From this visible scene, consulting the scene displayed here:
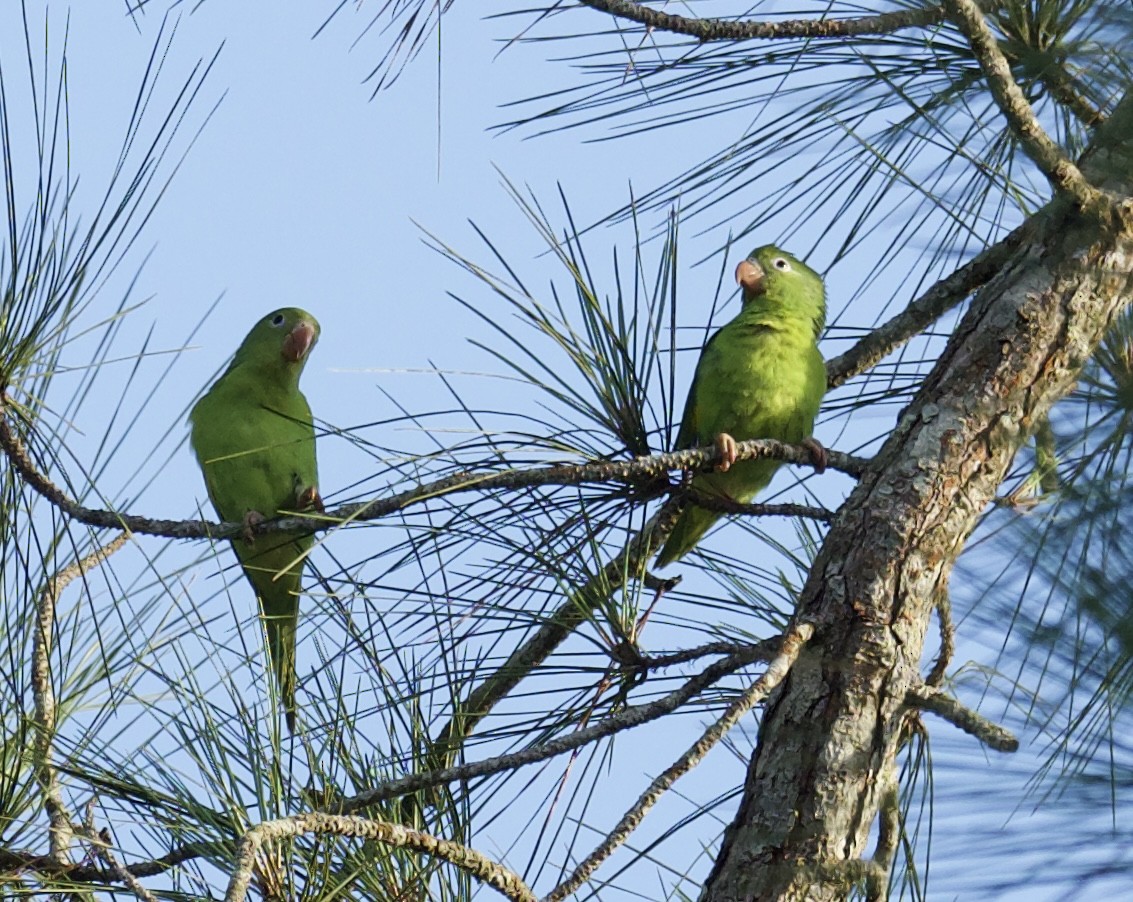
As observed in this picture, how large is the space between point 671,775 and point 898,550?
485mm

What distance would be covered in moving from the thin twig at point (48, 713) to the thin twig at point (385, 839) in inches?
26.8

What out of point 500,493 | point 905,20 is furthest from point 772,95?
point 500,493

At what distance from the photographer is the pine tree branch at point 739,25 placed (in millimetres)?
2256

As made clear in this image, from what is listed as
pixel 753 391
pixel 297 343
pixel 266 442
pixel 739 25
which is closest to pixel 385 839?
pixel 739 25

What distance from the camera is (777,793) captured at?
1967 millimetres

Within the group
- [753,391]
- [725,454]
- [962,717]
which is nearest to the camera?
[962,717]

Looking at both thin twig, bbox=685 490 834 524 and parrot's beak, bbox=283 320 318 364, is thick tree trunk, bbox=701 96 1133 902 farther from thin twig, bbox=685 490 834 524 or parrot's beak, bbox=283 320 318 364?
parrot's beak, bbox=283 320 318 364

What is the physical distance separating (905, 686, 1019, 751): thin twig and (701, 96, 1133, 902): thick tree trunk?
0.08 ft

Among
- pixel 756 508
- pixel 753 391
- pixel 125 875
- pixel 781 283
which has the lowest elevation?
pixel 125 875

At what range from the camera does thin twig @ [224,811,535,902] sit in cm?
157

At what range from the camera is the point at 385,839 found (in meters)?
1.76

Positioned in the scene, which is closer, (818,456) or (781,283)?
(818,456)

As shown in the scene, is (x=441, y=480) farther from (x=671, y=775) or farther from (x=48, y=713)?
(x=48, y=713)

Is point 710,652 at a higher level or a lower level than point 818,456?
lower
